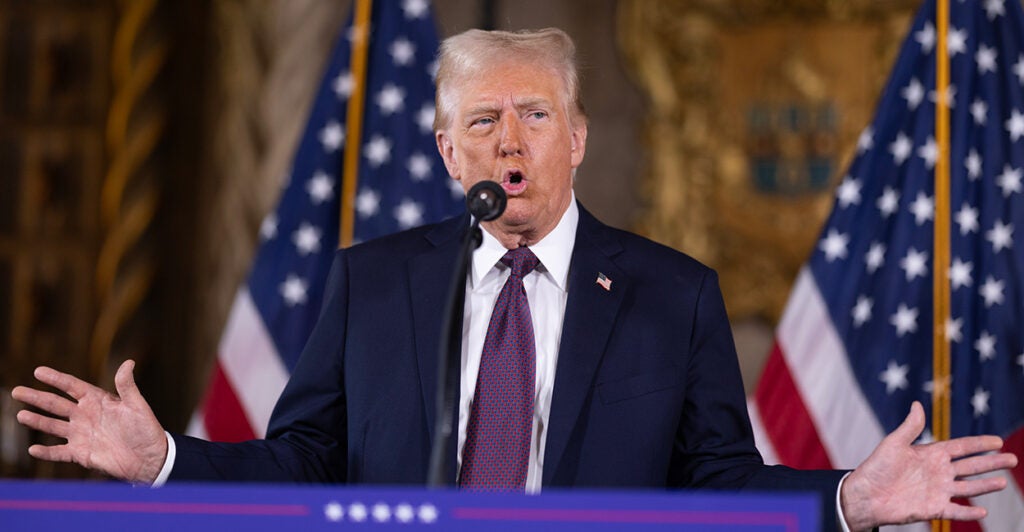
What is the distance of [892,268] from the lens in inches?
148

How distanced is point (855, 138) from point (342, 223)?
7.49 ft

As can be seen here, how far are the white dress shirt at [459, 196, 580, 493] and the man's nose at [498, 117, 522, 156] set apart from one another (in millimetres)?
201

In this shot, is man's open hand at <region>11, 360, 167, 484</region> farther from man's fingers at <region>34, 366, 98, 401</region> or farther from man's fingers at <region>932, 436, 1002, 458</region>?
man's fingers at <region>932, 436, 1002, 458</region>

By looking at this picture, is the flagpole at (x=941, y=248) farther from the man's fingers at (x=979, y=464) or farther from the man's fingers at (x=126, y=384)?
the man's fingers at (x=126, y=384)

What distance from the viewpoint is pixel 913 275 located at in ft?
12.3

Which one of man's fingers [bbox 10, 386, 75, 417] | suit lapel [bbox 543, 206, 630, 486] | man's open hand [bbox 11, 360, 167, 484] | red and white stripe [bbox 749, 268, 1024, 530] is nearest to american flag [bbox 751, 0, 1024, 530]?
red and white stripe [bbox 749, 268, 1024, 530]

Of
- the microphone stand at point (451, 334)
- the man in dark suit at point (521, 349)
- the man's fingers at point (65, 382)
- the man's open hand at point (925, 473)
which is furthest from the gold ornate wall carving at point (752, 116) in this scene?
the man's fingers at point (65, 382)

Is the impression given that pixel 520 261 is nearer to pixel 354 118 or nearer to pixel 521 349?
pixel 521 349

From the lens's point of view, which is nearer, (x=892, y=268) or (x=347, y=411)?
(x=347, y=411)

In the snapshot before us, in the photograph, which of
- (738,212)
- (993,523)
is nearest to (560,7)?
(738,212)

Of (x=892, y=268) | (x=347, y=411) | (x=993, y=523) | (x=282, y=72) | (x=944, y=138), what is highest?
(x=282, y=72)

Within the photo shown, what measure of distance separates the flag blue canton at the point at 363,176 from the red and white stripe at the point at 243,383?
4 cm

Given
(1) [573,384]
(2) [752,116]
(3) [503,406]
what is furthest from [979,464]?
(2) [752,116]

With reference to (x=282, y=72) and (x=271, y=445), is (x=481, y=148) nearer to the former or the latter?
(x=271, y=445)
